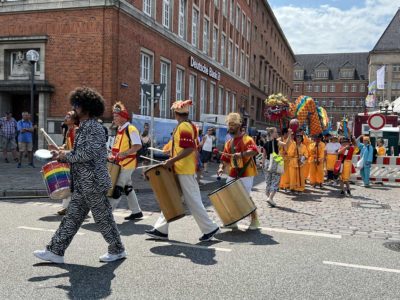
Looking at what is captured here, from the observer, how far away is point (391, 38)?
3334 inches


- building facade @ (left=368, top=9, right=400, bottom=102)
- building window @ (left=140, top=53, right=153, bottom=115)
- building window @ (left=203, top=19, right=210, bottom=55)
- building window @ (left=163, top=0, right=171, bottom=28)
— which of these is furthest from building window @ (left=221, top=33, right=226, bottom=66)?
building facade @ (left=368, top=9, right=400, bottom=102)

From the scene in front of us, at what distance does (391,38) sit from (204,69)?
69208mm

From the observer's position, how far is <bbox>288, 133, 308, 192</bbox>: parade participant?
11.0 m

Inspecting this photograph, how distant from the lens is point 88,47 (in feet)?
54.6

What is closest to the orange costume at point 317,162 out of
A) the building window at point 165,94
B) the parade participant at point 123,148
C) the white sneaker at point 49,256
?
the parade participant at point 123,148

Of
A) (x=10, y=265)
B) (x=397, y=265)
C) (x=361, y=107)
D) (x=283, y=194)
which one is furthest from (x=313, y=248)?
(x=361, y=107)

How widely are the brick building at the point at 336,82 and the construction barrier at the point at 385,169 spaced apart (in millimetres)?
87926

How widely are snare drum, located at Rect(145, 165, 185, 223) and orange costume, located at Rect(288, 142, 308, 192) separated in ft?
19.7

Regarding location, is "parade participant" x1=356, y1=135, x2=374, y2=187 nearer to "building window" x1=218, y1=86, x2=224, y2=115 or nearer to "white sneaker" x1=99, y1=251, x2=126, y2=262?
"white sneaker" x1=99, y1=251, x2=126, y2=262

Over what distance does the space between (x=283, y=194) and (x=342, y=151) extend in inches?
77.4

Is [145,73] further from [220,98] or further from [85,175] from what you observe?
[85,175]

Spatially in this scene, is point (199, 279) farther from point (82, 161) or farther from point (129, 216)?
point (129, 216)

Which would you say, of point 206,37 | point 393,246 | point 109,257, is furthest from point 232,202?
Answer: point 206,37

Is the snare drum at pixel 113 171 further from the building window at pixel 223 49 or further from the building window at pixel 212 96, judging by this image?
the building window at pixel 223 49
